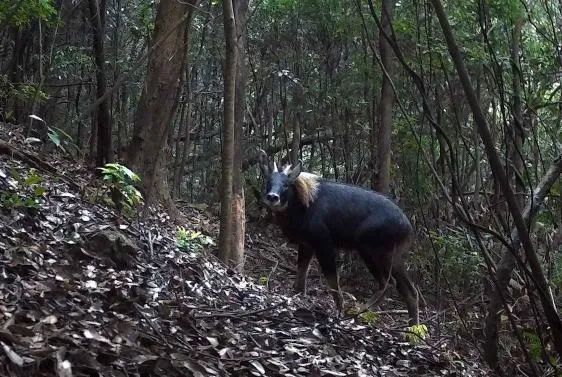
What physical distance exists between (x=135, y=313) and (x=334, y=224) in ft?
14.7

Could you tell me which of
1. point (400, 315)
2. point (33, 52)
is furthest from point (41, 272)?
point (33, 52)

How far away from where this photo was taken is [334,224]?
27.3 ft

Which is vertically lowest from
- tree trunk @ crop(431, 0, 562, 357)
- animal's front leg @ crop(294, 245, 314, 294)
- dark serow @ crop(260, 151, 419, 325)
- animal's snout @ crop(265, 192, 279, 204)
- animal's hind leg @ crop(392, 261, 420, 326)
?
animal's hind leg @ crop(392, 261, 420, 326)

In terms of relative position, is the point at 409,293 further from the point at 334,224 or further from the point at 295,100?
the point at 295,100

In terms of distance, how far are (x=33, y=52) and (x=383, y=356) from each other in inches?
319

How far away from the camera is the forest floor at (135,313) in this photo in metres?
3.38

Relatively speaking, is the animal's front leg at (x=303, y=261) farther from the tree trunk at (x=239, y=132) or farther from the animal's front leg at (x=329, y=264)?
the tree trunk at (x=239, y=132)

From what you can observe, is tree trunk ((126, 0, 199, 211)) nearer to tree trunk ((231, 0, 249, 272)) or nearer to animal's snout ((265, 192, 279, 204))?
tree trunk ((231, 0, 249, 272))

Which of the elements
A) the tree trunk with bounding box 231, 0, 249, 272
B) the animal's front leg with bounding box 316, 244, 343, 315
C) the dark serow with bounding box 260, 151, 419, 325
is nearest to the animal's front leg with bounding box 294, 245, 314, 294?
the dark serow with bounding box 260, 151, 419, 325

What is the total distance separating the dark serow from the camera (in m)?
8.13

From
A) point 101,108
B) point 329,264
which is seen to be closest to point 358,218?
point 329,264

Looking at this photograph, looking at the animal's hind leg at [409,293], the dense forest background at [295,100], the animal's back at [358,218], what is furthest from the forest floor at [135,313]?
the animal's back at [358,218]

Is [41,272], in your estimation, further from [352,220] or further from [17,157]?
[352,220]

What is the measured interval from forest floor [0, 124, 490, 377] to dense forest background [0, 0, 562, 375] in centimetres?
75
